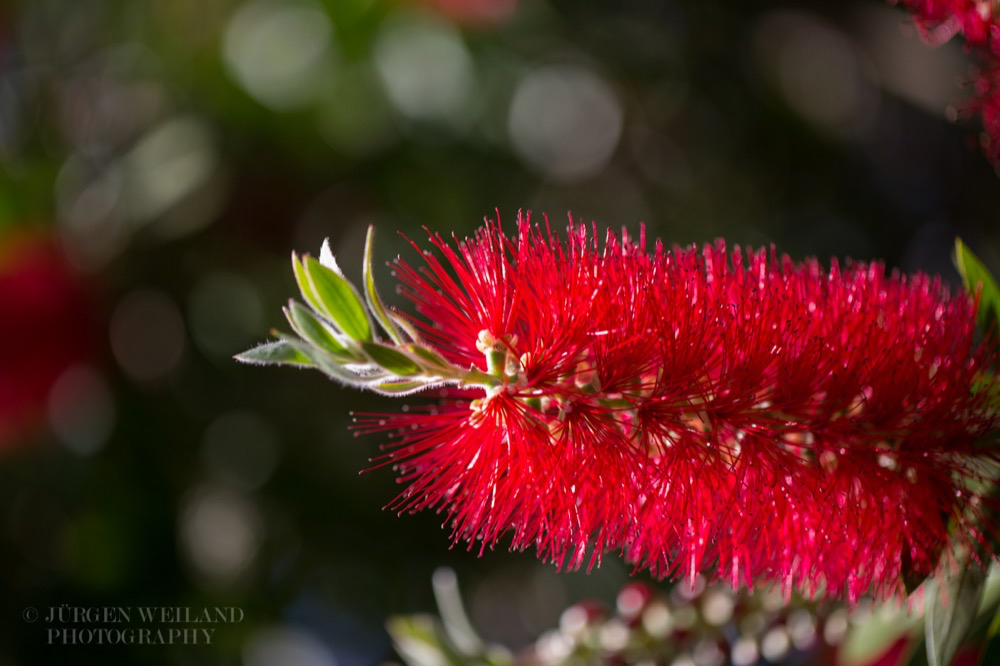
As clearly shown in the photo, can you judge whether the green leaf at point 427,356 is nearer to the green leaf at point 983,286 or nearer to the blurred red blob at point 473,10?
the green leaf at point 983,286

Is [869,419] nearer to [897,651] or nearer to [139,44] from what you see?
[897,651]

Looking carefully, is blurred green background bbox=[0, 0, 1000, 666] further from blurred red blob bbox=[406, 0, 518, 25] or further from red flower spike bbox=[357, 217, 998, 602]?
red flower spike bbox=[357, 217, 998, 602]

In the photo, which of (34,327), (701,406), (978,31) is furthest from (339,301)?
(34,327)

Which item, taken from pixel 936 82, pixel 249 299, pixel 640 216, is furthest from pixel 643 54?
pixel 249 299

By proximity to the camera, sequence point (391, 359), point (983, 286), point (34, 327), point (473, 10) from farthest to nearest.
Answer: point (473, 10) → point (34, 327) → point (983, 286) → point (391, 359)

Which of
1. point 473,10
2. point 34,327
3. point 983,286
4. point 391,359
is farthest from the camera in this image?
point 473,10

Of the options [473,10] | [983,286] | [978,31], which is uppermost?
[978,31]

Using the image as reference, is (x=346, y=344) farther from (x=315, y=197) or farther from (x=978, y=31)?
(x=315, y=197)

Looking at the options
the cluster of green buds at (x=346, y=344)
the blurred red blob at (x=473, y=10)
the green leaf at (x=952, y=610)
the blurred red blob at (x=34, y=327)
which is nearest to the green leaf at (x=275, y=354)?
the cluster of green buds at (x=346, y=344)
